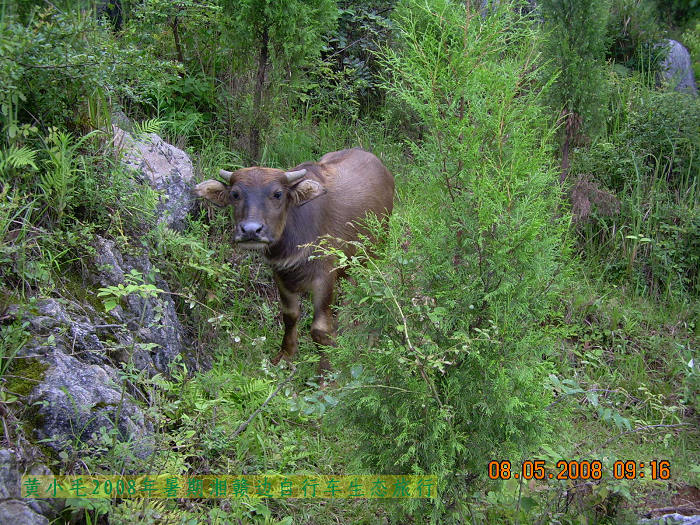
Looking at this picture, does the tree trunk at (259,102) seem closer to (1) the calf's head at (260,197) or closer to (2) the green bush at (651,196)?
(1) the calf's head at (260,197)

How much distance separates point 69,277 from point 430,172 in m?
2.48

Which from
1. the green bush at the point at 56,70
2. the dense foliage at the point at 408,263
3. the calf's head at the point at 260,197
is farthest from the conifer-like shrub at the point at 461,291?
the green bush at the point at 56,70

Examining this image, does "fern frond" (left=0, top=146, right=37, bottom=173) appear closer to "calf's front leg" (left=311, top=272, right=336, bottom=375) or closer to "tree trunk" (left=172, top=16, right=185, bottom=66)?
"calf's front leg" (left=311, top=272, right=336, bottom=375)

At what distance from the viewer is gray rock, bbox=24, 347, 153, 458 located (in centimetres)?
334

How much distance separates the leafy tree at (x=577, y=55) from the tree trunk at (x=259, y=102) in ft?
9.70

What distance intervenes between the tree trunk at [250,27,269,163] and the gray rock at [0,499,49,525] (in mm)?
4658

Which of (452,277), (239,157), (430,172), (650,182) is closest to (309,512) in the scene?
(452,277)

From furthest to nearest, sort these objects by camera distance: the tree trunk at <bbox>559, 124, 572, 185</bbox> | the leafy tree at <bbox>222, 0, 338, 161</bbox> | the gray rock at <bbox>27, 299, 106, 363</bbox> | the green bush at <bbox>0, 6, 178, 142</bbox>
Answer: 1. the tree trunk at <bbox>559, 124, 572, 185</bbox>
2. the leafy tree at <bbox>222, 0, 338, 161</bbox>
3. the green bush at <bbox>0, 6, 178, 142</bbox>
4. the gray rock at <bbox>27, 299, 106, 363</bbox>

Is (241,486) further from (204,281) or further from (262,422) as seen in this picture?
(204,281)

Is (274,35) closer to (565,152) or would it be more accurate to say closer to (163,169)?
(163,169)

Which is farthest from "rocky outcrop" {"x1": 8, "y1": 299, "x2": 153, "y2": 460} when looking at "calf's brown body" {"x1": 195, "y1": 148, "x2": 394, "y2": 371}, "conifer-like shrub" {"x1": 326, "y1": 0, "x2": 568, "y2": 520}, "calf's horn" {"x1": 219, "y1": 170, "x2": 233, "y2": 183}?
"calf's horn" {"x1": 219, "y1": 170, "x2": 233, "y2": 183}

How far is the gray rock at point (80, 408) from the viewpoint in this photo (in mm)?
3340

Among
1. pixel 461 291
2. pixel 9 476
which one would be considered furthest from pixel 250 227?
pixel 9 476

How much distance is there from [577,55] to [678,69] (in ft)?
13.3
